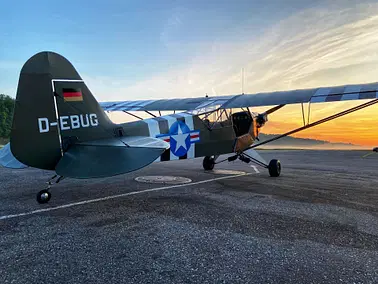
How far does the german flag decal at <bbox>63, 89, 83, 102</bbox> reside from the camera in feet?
16.9

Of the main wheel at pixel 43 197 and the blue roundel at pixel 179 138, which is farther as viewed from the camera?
the blue roundel at pixel 179 138

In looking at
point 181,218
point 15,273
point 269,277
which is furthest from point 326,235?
point 15,273

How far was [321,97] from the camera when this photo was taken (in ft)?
25.7

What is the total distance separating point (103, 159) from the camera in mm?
4594

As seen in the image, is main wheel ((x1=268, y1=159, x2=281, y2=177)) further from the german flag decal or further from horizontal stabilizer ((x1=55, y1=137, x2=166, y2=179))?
the german flag decal

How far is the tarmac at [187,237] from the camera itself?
2.63 metres

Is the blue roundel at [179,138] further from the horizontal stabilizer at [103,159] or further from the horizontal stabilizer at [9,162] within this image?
the horizontal stabilizer at [9,162]

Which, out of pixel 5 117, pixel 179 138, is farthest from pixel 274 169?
pixel 5 117

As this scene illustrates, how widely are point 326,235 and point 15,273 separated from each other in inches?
157

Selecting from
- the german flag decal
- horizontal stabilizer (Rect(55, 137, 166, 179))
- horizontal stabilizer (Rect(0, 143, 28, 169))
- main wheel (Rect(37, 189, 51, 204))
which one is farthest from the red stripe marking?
main wheel (Rect(37, 189, 51, 204))

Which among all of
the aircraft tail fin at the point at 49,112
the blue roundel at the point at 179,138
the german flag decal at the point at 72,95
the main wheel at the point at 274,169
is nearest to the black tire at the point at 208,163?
the main wheel at the point at 274,169

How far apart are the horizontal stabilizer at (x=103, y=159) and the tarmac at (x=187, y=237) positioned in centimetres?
82

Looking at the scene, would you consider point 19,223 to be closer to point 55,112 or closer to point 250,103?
point 55,112

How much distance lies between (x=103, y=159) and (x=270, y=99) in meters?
6.22
